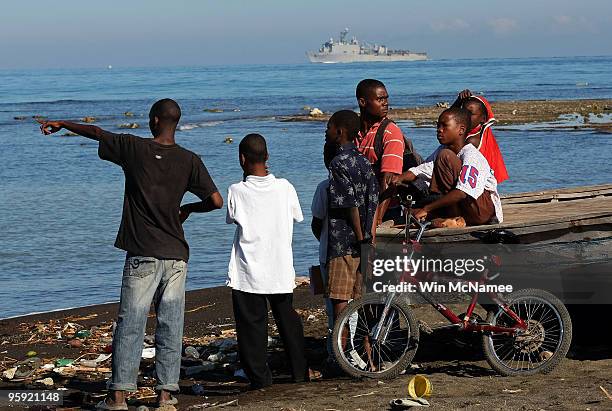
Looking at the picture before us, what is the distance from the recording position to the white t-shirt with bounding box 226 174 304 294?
6324mm

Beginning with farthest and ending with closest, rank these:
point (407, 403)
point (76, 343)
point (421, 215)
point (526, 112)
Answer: point (526, 112), point (76, 343), point (421, 215), point (407, 403)

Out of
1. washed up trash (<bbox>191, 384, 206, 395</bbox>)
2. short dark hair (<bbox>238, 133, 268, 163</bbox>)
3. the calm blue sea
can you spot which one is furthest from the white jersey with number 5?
the calm blue sea

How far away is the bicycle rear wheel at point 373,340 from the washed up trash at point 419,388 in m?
0.50

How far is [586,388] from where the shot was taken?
5.92 m

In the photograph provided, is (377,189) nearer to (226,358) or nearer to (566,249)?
(566,249)

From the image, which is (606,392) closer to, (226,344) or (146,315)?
(146,315)

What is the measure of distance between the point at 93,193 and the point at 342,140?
13.8 m

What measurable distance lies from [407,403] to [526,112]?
37029 millimetres

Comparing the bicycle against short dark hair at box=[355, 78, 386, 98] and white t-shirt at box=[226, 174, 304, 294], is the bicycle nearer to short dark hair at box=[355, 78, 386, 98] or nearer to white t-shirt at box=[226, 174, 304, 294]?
white t-shirt at box=[226, 174, 304, 294]

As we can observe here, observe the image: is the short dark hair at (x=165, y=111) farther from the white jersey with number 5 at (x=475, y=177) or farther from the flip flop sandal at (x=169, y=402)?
the white jersey with number 5 at (x=475, y=177)

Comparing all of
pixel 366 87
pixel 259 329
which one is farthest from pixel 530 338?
pixel 366 87

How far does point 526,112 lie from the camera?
4131 cm

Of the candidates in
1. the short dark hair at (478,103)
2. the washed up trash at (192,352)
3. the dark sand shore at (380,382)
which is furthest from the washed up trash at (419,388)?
the short dark hair at (478,103)

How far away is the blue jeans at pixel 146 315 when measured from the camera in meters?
5.91
